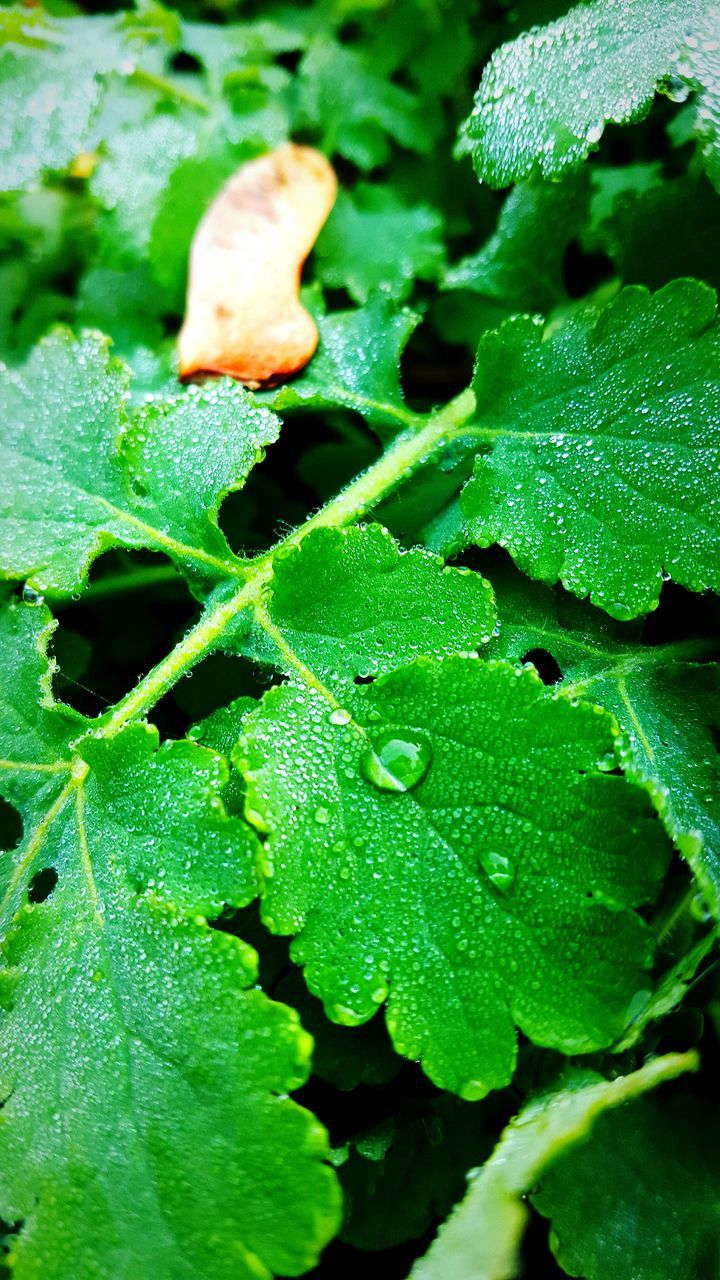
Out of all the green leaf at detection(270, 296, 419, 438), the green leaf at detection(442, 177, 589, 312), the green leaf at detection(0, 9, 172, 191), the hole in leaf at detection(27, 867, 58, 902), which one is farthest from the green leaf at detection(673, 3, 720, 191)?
the hole in leaf at detection(27, 867, 58, 902)

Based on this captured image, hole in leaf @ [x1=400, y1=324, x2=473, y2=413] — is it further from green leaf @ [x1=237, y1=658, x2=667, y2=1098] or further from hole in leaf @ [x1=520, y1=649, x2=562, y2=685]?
green leaf @ [x1=237, y1=658, x2=667, y2=1098]

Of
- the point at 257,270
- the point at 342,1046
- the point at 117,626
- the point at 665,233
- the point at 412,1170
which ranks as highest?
the point at 665,233

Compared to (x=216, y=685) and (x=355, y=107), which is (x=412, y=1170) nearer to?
(x=216, y=685)

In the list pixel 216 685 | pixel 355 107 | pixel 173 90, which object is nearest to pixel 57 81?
pixel 173 90

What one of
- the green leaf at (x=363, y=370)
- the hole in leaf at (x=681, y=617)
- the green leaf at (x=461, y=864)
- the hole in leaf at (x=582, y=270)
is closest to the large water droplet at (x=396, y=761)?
the green leaf at (x=461, y=864)

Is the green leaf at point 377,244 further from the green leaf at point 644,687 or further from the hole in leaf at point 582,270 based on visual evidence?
the green leaf at point 644,687

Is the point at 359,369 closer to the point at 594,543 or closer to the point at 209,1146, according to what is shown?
the point at 594,543

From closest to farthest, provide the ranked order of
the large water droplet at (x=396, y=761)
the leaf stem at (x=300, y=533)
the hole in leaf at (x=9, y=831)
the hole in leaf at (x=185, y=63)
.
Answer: the large water droplet at (x=396, y=761), the leaf stem at (x=300, y=533), the hole in leaf at (x=9, y=831), the hole in leaf at (x=185, y=63)

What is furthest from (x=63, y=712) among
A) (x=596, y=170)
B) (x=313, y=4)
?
(x=313, y=4)
